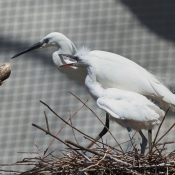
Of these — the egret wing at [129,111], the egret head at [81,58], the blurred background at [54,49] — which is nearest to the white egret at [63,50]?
the egret head at [81,58]

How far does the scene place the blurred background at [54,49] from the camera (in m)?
4.88

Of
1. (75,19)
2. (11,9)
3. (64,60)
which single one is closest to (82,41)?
(75,19)

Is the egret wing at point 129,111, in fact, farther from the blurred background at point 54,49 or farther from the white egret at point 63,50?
the blurred background at point 54,49

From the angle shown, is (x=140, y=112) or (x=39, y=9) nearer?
(x=140, y=112)

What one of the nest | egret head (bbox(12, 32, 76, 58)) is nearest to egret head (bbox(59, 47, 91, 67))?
egret head (bbox(12, 32, 76, 58))

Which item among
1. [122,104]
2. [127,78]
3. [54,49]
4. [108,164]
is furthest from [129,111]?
[54,49]

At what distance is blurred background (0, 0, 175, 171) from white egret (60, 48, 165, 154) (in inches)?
49.6

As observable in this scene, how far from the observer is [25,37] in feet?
16.8

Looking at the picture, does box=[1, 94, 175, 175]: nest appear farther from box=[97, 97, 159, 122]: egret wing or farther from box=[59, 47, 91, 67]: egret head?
box=[59, 47, 91, 67]: egret head

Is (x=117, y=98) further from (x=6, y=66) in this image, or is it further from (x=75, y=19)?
(x=75, y=19)

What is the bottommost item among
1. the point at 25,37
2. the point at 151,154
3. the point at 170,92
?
the point at 151,154

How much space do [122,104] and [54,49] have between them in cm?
169

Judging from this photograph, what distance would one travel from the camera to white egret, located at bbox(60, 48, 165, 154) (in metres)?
3.41

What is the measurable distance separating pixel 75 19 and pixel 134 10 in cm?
37
